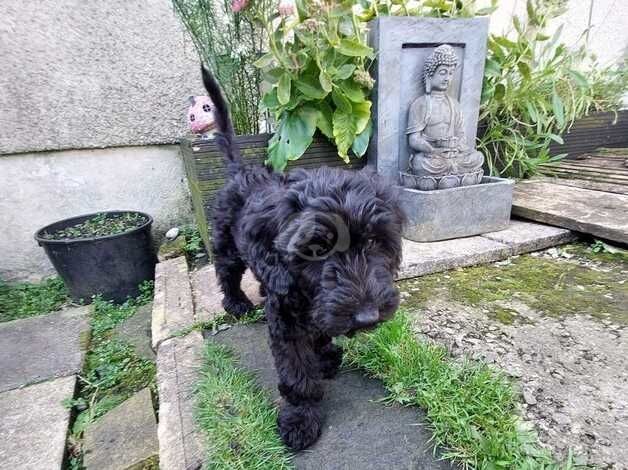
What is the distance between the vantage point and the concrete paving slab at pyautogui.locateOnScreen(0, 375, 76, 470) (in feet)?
4.93

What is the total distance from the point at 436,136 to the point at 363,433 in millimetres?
2209

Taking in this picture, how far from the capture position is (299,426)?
1214 mm

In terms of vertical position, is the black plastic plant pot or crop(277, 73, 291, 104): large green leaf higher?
crop(277, 73, 291, 104): large green leaf

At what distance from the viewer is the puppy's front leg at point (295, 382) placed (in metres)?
1.21

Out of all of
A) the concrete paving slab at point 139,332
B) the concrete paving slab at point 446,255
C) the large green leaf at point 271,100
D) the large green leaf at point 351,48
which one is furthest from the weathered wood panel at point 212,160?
the concrete paving slab at point 446,255

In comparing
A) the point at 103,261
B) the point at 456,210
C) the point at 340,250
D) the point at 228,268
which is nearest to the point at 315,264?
the point at 340,250

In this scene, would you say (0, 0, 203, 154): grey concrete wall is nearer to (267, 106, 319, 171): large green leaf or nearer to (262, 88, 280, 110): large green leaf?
(262, 88, 280, 110): large green leaf

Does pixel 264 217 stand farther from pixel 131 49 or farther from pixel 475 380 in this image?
pixel 131 49

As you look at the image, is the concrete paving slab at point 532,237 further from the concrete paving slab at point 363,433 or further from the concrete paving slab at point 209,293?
the concrete paving slab at point 209,293

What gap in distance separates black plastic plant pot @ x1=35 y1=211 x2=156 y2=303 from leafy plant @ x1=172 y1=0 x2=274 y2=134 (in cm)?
147

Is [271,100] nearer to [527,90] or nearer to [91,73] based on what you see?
[91,73]

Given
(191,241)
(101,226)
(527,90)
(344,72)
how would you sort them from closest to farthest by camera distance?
(344,72), (527,90), (101,226), (191,241)

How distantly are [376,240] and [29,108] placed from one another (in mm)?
3707

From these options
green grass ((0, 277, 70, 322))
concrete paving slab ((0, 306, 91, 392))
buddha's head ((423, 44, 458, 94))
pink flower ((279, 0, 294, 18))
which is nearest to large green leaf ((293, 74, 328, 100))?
pink flower ((279, 0, 294, 18))
